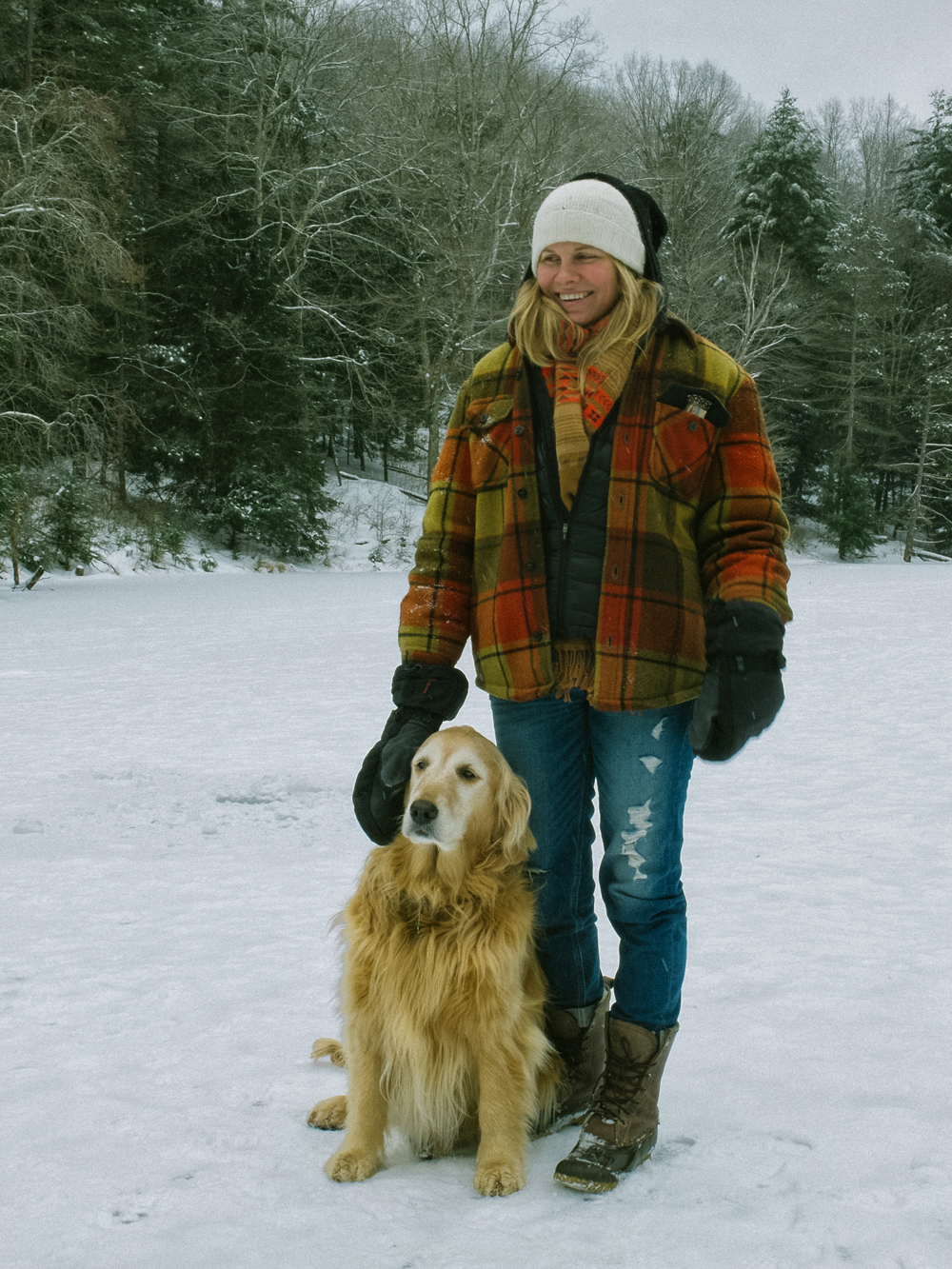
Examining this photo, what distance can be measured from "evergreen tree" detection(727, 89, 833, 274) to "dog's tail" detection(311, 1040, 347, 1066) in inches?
1289

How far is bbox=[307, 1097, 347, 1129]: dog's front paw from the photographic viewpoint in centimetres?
215

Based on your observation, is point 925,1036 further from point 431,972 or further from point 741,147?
point 741,147

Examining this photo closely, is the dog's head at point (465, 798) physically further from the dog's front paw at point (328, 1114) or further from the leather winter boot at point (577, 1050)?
the dog's front paw at point (328, 1114)

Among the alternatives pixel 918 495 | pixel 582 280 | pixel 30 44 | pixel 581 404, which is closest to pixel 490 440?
pixel 581 404

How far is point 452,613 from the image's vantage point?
223cm

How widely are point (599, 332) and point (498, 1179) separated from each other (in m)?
1.62

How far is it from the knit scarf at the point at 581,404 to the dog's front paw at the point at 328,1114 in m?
1.31

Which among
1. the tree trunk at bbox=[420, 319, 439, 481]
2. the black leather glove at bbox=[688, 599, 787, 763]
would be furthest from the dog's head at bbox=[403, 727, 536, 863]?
the tree trunk at bbox=[420, 319, 439, 481]

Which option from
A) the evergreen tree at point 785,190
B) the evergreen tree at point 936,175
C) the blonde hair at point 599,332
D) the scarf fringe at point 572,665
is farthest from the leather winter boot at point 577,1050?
the evergreen tree at point 936,175

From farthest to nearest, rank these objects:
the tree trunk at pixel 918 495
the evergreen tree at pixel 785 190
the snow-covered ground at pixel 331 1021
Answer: the evergreen tree at pixel 785 190 < the tree trunk at pixel 918 495 < the snow-covered ground at pixel 331 1021

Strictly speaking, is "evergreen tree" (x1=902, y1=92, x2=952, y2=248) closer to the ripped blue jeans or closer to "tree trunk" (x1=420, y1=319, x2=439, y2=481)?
"tree trunk" (x1=420, y1=319, x2=439, y2=481)

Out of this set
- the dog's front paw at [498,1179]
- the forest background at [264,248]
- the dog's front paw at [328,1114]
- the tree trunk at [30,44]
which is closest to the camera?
the dog's front paw at [498,1179]

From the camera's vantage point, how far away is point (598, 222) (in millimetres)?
2029

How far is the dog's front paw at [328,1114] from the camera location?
2.15 metres
